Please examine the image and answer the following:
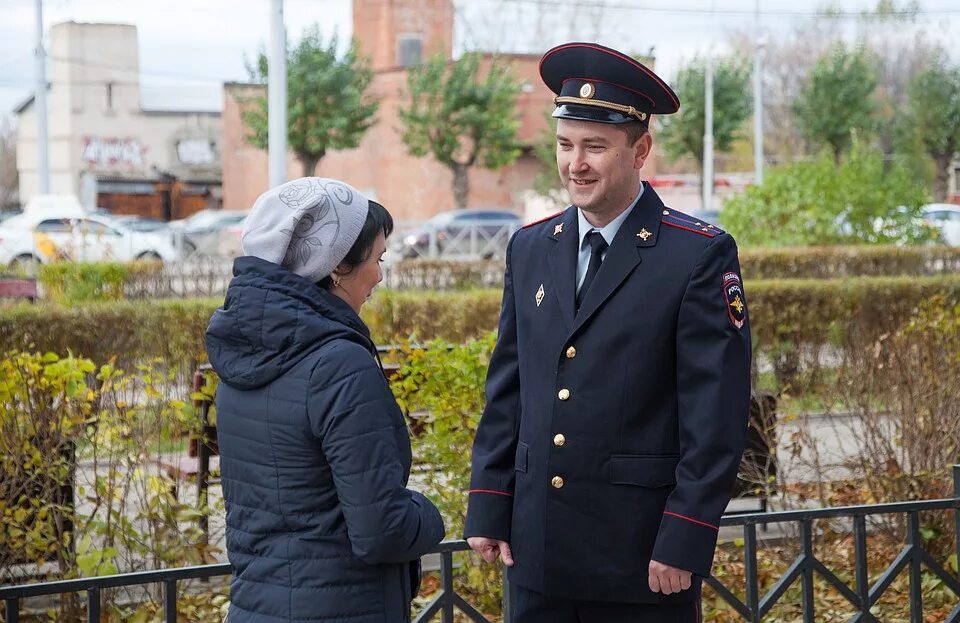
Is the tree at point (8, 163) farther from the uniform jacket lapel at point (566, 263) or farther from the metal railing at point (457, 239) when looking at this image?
the uniform jacket lapel at point (566, 263)

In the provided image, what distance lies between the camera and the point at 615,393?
2.54 m

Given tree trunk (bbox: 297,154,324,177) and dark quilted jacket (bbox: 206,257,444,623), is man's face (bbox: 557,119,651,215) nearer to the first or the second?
dark quilted jacket (bbox: 206,257,444,623)

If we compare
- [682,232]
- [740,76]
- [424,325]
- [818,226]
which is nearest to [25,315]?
[424,325]

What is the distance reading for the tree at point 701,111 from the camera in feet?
122

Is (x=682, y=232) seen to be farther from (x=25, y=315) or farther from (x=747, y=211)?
Result: (x=747, y=211)

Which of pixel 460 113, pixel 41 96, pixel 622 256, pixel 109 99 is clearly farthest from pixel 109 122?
pixel 622 256

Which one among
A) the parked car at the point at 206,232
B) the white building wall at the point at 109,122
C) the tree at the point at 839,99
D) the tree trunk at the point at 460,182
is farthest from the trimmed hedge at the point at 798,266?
the white building wall at the point at 109,122

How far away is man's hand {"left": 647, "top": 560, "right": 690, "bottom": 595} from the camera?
2426 millimetres

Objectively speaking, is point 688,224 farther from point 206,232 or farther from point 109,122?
point 109,122

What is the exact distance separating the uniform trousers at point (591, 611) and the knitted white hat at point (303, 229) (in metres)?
0.87

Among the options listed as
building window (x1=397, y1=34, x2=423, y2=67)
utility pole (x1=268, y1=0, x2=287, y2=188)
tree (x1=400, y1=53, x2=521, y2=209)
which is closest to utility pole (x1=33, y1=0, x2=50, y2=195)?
tree (x1=400, y1=53, x2=521, y2=209)

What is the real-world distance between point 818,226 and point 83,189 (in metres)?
38.0

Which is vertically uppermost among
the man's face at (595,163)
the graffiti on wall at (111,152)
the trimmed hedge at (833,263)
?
the graffiti on wall at (111,152)

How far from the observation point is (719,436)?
2396mm
